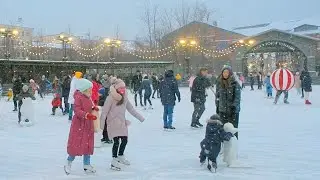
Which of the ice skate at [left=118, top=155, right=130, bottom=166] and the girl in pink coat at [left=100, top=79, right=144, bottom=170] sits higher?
the girl in pink coat at [left=100, top=79, right=144, bottom=170]

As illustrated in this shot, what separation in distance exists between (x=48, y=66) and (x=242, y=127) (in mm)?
Result: 26589

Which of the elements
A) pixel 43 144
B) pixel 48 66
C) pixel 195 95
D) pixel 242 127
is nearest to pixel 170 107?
pixel 195 95

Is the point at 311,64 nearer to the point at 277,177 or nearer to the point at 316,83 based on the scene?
the point at 316,83

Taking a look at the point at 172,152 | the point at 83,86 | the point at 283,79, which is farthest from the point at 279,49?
the point at 83,86

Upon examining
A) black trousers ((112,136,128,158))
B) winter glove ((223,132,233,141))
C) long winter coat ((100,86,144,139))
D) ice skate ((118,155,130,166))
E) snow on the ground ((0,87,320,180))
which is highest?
long winter coat ((100,86,144,139))

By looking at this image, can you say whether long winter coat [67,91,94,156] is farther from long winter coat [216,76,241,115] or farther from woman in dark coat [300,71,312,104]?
woman in dark coat [300,71,312,104]

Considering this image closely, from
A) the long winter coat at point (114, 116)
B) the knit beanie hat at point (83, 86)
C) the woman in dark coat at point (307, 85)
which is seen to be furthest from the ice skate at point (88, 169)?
the woman in dark coat at point (307, 85)

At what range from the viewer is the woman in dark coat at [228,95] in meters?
7.50

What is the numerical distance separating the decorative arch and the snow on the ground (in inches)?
1374

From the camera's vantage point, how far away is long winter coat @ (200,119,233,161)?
662 cm

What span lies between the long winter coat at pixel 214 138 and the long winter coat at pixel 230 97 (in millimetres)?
931

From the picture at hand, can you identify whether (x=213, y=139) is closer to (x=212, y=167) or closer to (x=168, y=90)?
(x=212, y=167)

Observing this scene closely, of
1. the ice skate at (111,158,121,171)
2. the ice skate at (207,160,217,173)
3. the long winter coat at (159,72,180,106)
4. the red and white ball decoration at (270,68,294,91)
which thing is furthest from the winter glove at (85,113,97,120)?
the red and white ball decoration at (270,68,294,91)

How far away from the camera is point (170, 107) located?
1175 centimetres
